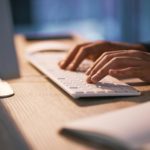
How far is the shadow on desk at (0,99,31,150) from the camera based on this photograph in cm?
57

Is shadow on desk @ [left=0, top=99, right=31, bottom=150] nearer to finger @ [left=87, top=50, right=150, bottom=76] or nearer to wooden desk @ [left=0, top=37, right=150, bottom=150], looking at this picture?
wooden desk @ [left=0, top=37, right=150, bottom=150]

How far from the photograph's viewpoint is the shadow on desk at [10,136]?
57 cm

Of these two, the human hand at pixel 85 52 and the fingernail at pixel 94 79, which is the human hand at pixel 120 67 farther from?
the human hand at pixel 85 52

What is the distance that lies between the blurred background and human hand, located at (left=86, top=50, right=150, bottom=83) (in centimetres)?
350

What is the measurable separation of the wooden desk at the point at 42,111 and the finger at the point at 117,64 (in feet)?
0.18

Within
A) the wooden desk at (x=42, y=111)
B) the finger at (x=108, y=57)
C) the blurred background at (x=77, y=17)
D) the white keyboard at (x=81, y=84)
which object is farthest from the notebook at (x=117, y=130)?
the blurred background at (x=77, y=17)

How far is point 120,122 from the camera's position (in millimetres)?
569

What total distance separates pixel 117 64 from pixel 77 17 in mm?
4015

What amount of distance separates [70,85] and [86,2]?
4061 millimetres

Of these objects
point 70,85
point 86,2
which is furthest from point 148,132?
point 86,2

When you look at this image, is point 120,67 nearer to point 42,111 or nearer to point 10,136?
point 42,111

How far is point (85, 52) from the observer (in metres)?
1.15

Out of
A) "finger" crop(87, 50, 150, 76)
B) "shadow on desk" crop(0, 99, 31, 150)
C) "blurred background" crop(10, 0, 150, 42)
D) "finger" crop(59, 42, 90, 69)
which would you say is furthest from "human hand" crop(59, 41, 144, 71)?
"blurred background" crop(10, 0, 150, 42)

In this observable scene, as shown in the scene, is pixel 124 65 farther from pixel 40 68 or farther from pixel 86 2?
pixel 86 2
